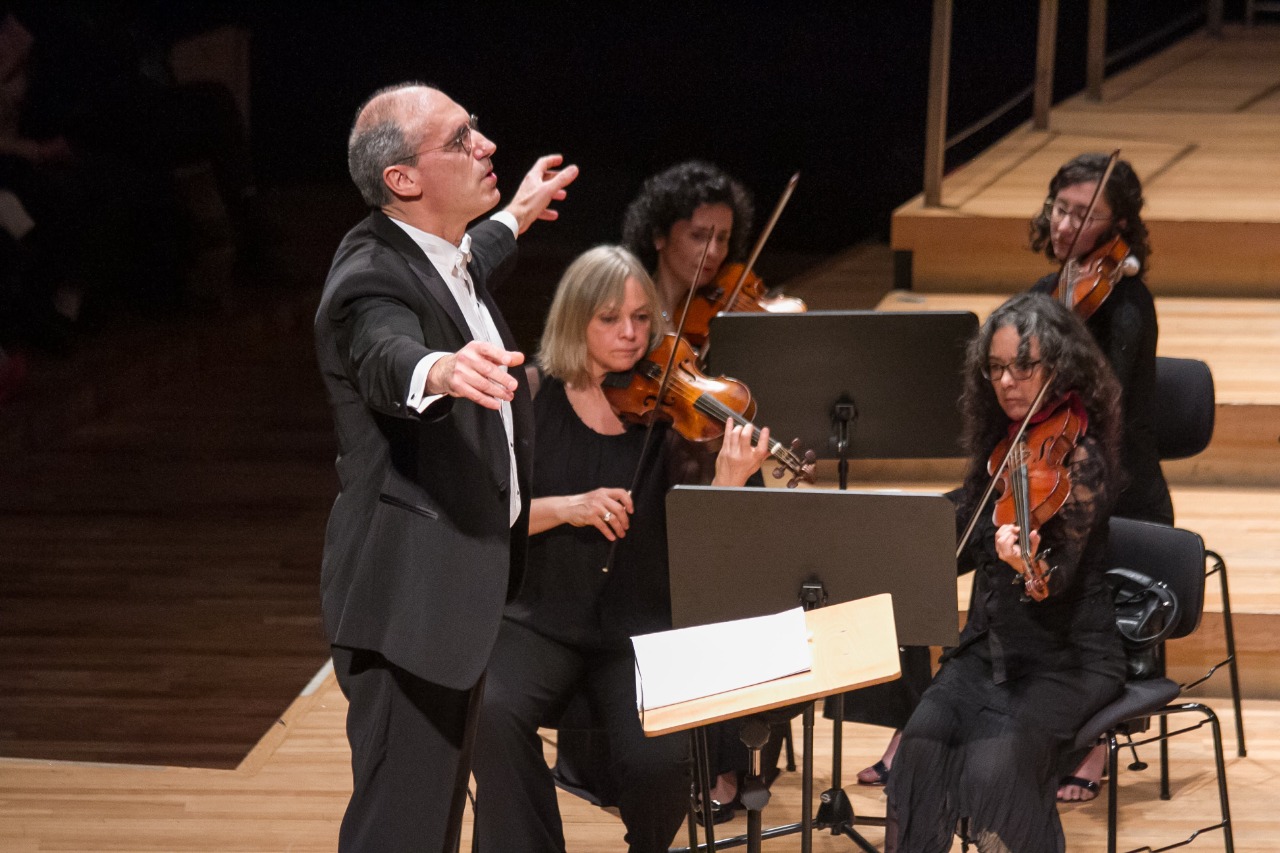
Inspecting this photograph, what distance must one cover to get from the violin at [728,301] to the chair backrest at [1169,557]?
791mm

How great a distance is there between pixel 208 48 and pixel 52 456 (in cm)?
136

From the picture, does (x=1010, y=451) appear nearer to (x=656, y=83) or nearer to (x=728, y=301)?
(x=728, y=301)

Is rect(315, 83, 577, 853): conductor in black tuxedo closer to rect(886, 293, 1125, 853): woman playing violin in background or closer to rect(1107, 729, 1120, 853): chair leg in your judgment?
rect(886, 293, 1125, 853): woman playing violin in background

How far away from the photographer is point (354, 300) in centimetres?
165

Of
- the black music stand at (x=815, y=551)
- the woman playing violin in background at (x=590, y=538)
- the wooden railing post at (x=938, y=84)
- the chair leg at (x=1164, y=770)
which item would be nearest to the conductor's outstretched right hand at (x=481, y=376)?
the black music stand at (x=815, y=551)

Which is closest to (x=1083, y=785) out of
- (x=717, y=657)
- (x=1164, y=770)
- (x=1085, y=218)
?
(x=1164, y=770)

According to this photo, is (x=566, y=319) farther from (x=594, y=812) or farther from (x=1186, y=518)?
(x=1186, y=518)

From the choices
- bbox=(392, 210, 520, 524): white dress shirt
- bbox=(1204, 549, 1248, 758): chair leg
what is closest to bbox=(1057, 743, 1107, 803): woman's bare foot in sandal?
bbox=(1204, 549, 1248, 758): chair leg

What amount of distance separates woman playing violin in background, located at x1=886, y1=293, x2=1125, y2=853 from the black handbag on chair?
2.5 inches

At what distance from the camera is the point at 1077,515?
7.57 feet

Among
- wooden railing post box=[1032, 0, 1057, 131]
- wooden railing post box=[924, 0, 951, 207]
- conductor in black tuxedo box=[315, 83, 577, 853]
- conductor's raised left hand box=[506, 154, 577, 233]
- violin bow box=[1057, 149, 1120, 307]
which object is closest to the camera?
conductor in black tuxedo box=[315, 83, 577, 853]

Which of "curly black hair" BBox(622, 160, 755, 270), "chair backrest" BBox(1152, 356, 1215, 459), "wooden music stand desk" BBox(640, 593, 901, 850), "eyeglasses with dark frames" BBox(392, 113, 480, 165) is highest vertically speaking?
"eyeglasses with dark frames" BBox(392, 113, 480, 165)

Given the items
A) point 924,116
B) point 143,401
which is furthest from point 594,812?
point 924,116

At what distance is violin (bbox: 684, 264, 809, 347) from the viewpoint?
9.95 feet
